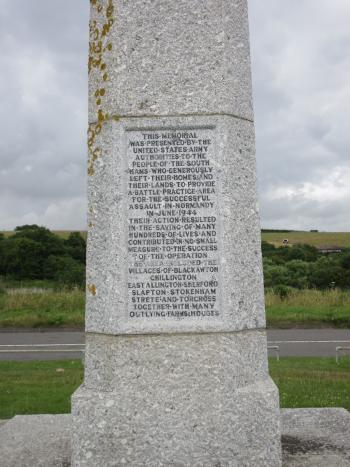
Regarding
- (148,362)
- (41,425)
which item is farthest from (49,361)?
(148,362)

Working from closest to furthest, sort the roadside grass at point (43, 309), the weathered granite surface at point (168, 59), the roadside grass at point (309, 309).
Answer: the weathered granite surface at point (168, 59) → the roadside grass at point (309, 309) → the roadside grass at point (43, 309)

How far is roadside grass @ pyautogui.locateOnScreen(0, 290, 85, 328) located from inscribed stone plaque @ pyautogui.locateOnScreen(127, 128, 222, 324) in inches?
576

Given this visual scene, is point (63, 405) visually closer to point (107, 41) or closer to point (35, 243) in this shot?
point (107, 41)

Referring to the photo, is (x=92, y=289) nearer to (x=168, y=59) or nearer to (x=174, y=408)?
(x=174, y=408)

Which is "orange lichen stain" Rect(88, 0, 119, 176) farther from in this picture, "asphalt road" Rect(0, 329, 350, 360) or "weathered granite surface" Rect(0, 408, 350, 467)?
"asphalt road" Rect(0, 329, 350, 360)

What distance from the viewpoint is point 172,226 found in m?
4.00

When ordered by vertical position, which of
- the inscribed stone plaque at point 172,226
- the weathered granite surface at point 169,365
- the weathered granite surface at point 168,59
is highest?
the weathered granite surface at point 168,59

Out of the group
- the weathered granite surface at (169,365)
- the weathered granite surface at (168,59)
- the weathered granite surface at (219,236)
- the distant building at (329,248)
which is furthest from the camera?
the distant building at (329,248)

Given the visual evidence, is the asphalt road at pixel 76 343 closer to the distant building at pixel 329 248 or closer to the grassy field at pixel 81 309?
the grassy field at pixel 81 309

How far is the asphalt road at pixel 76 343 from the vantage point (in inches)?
505

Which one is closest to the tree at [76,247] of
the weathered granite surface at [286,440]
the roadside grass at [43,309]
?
the roadside grass at [43,309]

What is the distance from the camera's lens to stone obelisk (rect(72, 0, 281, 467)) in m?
3.70

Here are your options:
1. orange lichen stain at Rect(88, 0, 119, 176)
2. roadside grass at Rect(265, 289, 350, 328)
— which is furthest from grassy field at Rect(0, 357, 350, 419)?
roadside grass at Rect(265, 289, 350, 328)

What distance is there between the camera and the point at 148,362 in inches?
150
